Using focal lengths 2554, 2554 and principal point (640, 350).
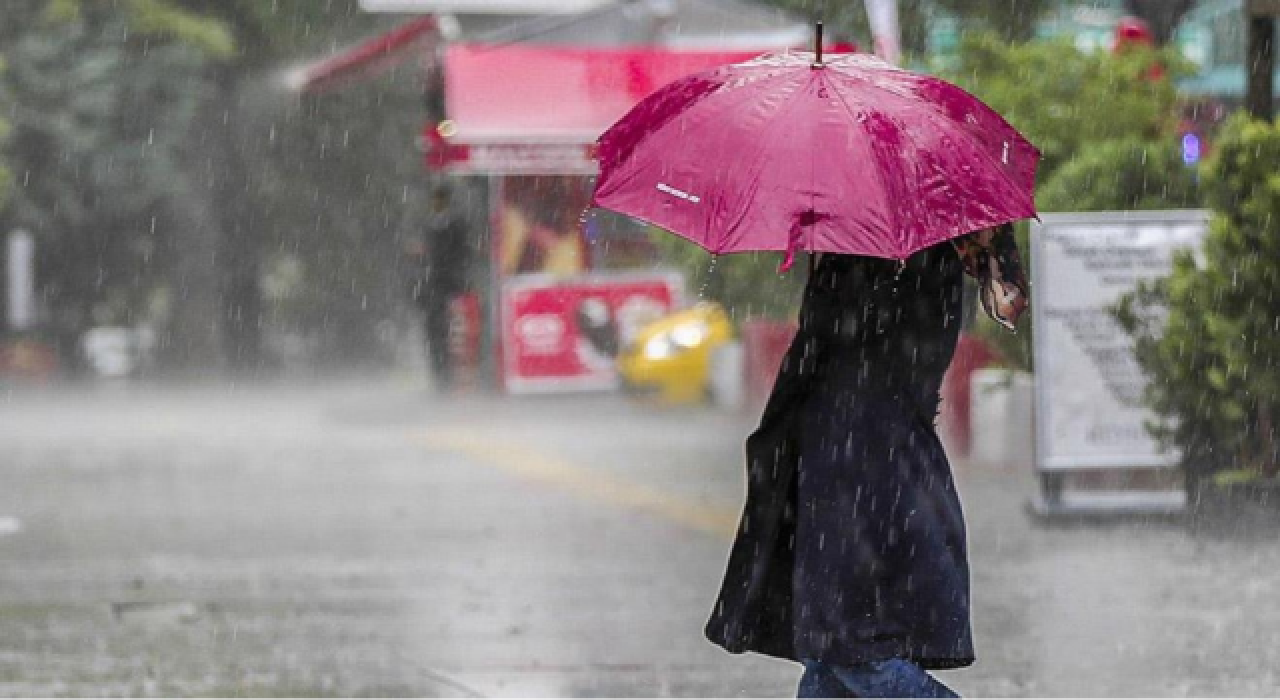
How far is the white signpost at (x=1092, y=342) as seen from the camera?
40.9 ft

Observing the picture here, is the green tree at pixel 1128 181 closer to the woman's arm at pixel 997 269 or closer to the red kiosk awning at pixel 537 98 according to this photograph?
the woman's arm at pixel 997 269

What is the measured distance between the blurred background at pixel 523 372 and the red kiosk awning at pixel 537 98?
4 centimetres

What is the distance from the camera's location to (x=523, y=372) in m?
25.7

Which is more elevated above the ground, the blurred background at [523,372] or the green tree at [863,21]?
the green tree at [863,21]

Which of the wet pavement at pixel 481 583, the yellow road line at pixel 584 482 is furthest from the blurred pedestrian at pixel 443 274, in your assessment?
the wet pavement at pixel 481 583

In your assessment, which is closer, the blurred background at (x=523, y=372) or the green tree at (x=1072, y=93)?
the blurred background at (x=523, y=372)

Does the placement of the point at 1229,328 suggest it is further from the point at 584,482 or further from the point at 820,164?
the point at 820,164

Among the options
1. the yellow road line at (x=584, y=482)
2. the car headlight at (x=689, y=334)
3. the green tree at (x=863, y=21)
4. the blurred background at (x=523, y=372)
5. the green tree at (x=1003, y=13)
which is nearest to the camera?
the blurred background at (x=523, y=372)

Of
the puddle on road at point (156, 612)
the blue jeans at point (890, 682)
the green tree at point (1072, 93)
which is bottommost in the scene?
the puddle on road at point (156, 612)

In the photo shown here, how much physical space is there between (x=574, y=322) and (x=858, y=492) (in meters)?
20.4

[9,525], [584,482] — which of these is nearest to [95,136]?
[584,482]

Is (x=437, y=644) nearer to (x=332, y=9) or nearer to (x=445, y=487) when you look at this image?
(x=445, y=487)

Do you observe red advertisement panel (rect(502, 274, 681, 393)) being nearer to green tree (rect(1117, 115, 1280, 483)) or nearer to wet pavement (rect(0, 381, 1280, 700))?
wet pavement (rect(0, 381, 1280, 700))

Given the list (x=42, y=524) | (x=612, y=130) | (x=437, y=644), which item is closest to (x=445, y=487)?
(x=42, y=524)
